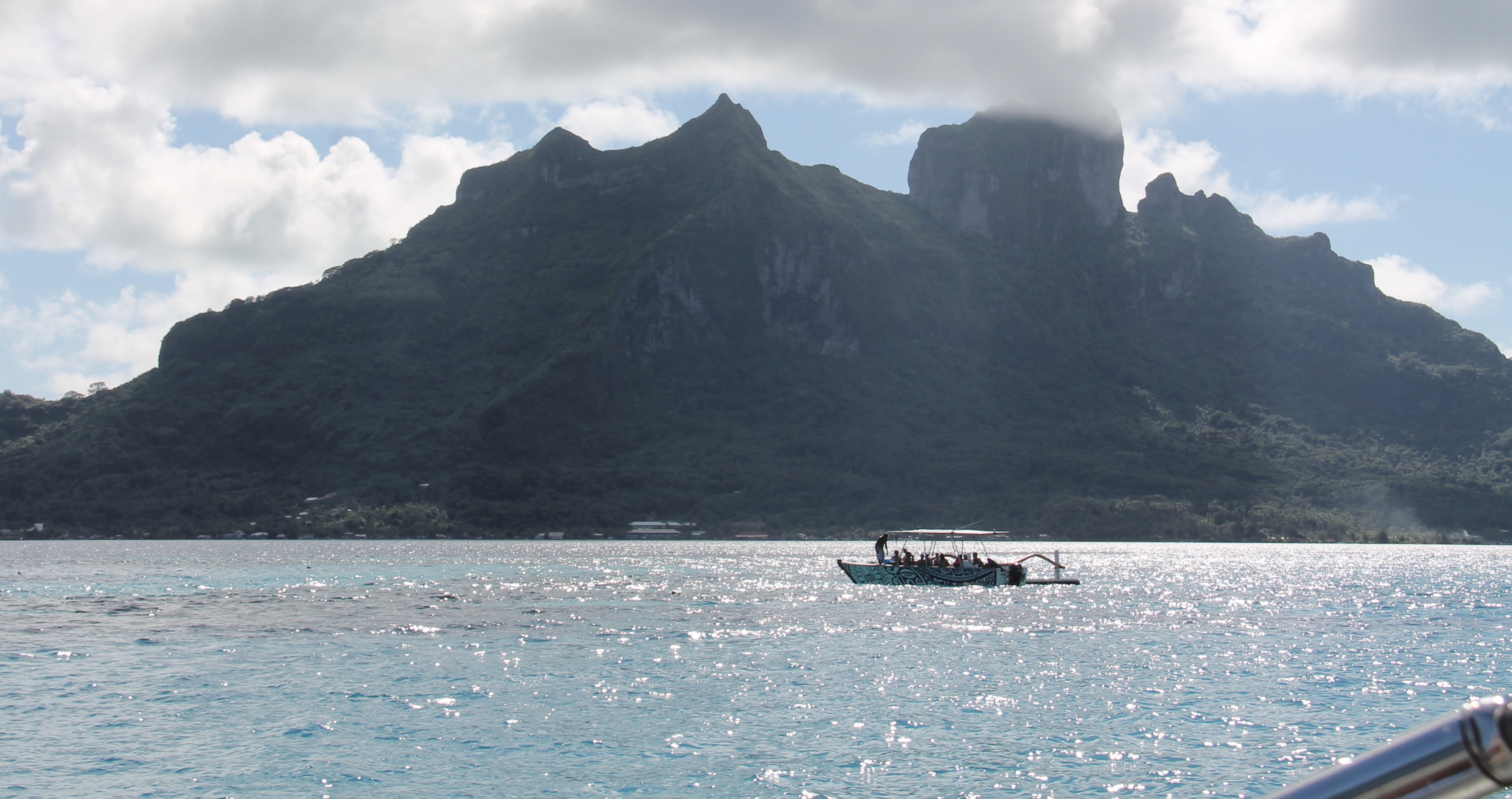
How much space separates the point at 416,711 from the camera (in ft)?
117

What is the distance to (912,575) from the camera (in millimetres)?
96125

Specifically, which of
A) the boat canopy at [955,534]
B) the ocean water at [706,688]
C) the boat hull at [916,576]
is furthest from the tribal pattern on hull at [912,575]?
the ocean water at [706,688]

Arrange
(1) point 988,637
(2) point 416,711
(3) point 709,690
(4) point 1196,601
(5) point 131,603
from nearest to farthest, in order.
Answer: (2) point 416,711, (3) point 709,690, (1) point 988,637, (5) point 131,603, (4) point 1196,601

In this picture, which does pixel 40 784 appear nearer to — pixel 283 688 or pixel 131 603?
pixel 283 688

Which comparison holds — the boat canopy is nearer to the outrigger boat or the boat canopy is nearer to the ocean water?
the outrigger boat

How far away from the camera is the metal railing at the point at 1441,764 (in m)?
2.97

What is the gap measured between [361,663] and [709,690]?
15.1 metres

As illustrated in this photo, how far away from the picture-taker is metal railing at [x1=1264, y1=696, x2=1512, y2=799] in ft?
9.75

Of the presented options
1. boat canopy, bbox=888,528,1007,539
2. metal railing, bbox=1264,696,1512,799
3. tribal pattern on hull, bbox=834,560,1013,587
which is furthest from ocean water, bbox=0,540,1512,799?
metal railing, bbox=1264,696,1512,799

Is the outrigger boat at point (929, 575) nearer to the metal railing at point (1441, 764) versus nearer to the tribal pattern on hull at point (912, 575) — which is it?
the tribal pattern on hull at point (912, 575)

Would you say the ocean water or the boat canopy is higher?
the boat canopy

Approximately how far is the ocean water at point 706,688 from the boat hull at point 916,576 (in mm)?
8506

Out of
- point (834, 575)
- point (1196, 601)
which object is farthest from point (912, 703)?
point (834, 575)

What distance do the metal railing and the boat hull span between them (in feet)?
305
